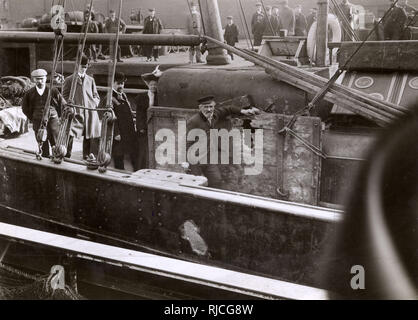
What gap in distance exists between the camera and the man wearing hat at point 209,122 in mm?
6043

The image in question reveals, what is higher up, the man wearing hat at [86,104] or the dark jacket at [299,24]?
the dark jacket at [299,24]

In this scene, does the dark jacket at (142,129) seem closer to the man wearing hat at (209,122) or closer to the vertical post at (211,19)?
the vertical post at (211,19)

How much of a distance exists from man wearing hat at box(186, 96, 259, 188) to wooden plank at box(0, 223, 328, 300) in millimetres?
2195

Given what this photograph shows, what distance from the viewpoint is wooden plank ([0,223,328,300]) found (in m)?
3.30

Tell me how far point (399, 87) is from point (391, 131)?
4.62 meters

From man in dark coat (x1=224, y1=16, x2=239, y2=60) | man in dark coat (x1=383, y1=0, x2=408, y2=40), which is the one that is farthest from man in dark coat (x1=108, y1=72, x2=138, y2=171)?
man in dark coat (x1=224, y1=16, x2=239, y2=60)

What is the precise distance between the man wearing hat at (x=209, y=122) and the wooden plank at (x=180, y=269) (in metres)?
2.19

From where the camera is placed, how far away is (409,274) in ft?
5.21

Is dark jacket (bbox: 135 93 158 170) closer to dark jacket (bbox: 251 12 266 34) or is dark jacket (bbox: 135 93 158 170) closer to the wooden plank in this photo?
the wooden plank

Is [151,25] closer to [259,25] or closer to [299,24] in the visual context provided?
[259,25]

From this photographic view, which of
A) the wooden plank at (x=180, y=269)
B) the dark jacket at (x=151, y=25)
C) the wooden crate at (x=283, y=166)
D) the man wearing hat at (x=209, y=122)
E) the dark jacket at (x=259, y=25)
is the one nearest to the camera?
the wooden plank at (x=180, y=269)

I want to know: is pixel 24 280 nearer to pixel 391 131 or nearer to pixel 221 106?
pixel 221 106

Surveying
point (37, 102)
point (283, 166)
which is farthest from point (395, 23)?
point (283, 166)

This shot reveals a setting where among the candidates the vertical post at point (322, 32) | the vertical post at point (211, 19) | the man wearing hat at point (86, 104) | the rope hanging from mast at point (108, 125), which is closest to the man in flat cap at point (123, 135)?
the man wearing hat at point (86, 104)
